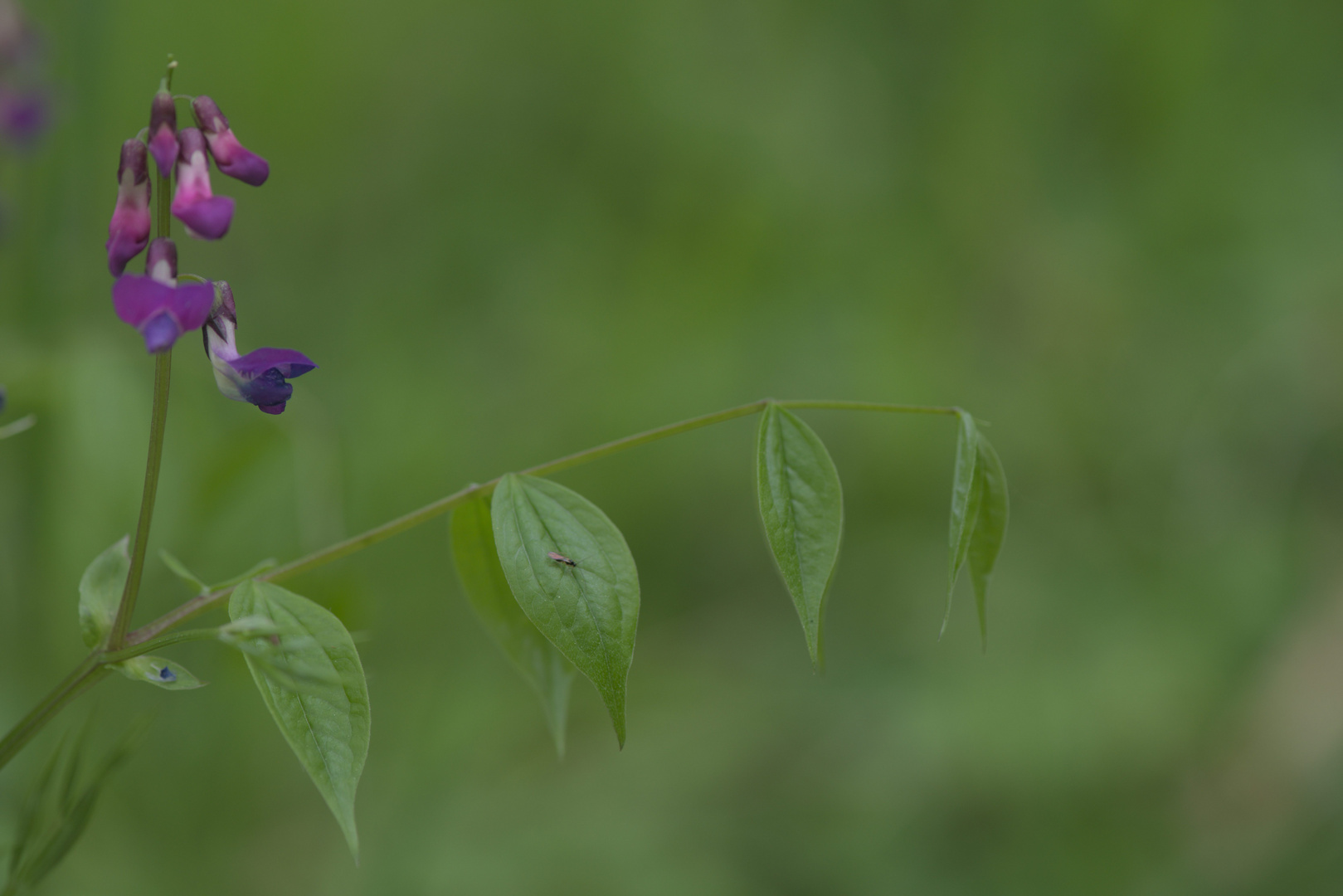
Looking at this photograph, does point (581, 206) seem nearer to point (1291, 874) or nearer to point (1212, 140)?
point (1212, 140)

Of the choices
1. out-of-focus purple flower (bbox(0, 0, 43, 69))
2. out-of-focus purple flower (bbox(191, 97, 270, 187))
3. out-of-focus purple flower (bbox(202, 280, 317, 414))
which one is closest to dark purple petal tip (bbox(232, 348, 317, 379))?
out-of-focus purple flower (bbox(202, 280, 317, 414))

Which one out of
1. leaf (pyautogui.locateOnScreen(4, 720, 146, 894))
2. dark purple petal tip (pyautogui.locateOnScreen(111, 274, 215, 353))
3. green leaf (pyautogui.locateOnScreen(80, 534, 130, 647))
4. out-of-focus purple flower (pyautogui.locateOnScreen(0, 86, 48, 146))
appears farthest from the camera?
out-of-focus purple flower (pyautogui.locateOnScreen(0, 86, 48, 146))

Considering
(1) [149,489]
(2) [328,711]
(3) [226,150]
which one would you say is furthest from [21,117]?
(2) [328,711]

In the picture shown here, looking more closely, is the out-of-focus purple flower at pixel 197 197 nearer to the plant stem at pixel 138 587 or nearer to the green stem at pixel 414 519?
the plant stem at pixel 138 587

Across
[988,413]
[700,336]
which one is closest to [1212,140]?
[988,413]

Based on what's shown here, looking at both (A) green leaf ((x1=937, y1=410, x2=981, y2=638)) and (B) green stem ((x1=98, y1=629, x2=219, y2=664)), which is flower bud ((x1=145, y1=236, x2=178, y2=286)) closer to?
(B) green stem ((x1=98, y1=629, x2=219, y2=664))

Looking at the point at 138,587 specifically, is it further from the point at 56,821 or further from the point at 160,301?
the point at 56,821

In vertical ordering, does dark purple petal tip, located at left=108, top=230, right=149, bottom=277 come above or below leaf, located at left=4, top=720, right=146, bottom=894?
above
